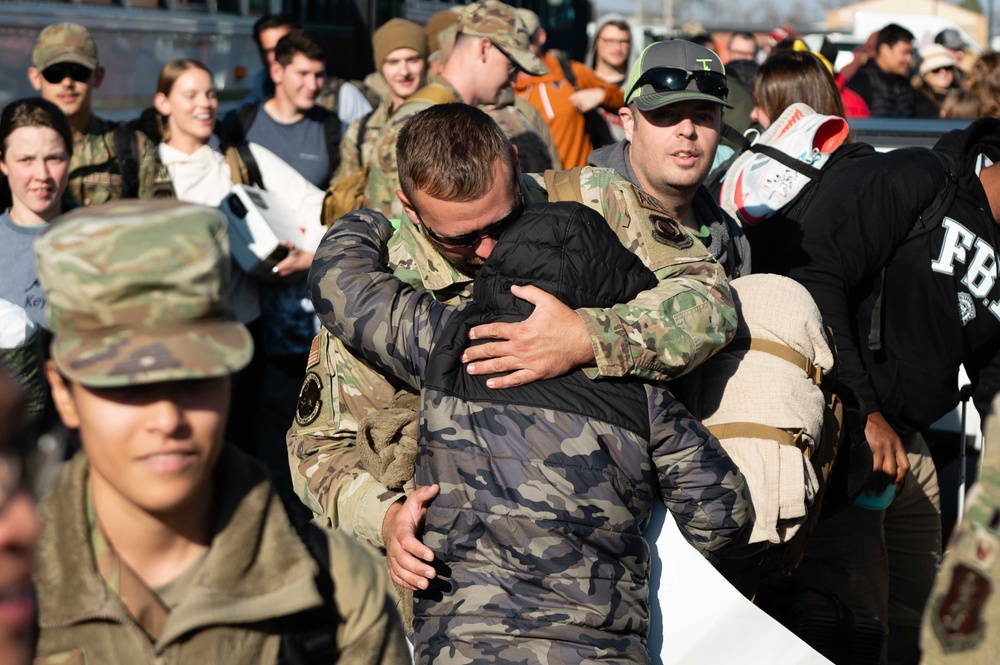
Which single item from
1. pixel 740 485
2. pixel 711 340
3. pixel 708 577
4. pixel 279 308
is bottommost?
pixel 279 308

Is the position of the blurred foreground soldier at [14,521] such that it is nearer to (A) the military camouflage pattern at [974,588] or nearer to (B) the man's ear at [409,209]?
(A) the military camouflage pattern at [974,588]

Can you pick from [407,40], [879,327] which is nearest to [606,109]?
[407,40]

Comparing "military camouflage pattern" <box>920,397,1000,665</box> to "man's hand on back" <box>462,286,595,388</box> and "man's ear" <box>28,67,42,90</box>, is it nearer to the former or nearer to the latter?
"man's hand on back" <box>462,286,595,388</box>

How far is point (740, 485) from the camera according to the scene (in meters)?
2.84

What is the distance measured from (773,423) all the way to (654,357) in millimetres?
469

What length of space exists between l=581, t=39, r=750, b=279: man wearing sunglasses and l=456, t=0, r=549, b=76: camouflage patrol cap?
152 centimetres

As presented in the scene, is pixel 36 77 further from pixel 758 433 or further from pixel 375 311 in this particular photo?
pixel 758 433

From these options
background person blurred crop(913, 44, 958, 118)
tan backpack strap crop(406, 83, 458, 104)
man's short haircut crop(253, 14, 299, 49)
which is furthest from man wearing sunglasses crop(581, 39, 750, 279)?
background person blurred crop(913, 44, 958, 118)

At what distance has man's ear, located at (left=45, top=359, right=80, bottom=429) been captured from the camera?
178 centimetres

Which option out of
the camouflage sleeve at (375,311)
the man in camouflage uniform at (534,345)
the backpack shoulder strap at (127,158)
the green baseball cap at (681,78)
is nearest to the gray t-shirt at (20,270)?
the backpack shoulder strap at (127,158)

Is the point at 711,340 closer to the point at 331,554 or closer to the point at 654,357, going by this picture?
the point at 654,357

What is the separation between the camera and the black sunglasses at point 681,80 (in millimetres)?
3885

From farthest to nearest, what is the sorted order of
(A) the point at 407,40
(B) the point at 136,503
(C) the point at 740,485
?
(A) the point at 407,40 < (C) the point at 740,485 < (B) the point at 136,503

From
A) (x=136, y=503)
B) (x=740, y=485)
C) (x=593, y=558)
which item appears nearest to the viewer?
(x=136, y=503)
